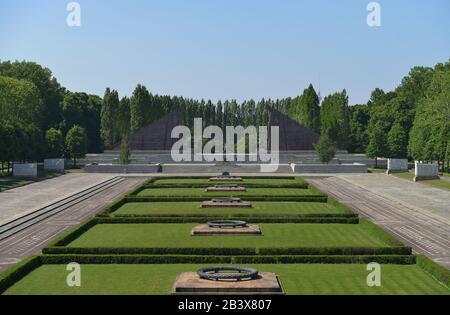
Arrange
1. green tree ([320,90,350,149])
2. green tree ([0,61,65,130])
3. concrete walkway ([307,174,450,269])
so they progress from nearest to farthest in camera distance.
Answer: concrete walkway ([307,174,450,269]) < green tree ([0,61,65,130]) < green tree ([320,90,350,149])

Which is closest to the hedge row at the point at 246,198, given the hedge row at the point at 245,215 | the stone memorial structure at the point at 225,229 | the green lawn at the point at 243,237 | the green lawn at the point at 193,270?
the hedge row at the point at 245,215

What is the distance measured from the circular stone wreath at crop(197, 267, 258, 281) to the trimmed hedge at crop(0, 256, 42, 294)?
5.89m

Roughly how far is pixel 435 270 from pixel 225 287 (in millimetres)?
7547

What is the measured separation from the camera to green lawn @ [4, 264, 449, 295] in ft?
65.7

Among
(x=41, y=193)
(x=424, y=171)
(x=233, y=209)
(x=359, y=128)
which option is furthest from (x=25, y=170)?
(x=359, y=128)

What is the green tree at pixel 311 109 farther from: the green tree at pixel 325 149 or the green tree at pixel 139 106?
the green tree at pixel 325 149

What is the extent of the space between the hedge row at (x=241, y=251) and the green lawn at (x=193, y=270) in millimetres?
949

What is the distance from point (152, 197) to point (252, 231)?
15.5m

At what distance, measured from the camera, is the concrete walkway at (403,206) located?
29984 millimetres

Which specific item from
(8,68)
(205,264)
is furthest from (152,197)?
(8,68)

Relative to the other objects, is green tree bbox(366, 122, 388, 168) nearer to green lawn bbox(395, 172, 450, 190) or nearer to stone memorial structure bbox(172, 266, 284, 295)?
green lawn bbox(395, 172, 450, 190)

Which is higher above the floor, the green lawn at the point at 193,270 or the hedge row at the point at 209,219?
the hedge row at the point at 209,219

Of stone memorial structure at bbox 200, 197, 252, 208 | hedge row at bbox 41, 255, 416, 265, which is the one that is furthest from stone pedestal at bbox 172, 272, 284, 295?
stone memorial structure at bbox 200, 197, 252, 208
